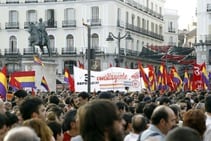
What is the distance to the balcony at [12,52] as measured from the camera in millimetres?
66812

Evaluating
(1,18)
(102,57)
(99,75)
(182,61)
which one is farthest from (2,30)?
(99,75)

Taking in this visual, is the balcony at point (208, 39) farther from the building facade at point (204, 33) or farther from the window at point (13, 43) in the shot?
the window at point (13, 43)

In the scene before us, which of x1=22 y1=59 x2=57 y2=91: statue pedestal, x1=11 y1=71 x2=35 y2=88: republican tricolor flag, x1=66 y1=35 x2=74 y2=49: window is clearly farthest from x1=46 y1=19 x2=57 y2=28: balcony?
x1=11 y1=71 x2=35 y2=88: republican tricolor flag

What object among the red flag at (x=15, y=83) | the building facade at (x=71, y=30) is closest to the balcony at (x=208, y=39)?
the building facade at (x=71, y=30)

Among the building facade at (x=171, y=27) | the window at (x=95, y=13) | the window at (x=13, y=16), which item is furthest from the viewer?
the building facade at (x=171, y=27)

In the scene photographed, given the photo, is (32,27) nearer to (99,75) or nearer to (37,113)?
(99,75)

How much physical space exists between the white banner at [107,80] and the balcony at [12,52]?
131 ft

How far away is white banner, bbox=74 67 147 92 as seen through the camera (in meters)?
26.8

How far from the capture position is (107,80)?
2700 centimetres

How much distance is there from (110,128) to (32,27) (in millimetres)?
40581

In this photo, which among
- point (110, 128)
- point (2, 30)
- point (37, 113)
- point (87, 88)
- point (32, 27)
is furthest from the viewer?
point (2, 30)

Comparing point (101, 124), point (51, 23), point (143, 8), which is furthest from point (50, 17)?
point (101, 124)

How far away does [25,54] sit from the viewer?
6662 cm

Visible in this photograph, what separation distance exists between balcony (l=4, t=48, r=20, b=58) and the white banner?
40.0 metres
